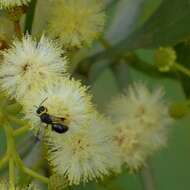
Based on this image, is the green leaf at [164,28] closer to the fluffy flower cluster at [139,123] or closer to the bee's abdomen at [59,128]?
the fluffy flower cluster at [139,123]

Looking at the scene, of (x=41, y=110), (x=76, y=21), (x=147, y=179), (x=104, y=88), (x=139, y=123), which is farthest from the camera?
(x=104, y=88)

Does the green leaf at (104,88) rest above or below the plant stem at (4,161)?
above

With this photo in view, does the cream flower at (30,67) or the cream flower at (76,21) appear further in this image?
the cream flower at (76,21)

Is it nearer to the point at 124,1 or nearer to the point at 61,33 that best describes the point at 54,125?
the point at 61,33

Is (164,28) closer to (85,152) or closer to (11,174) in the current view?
(85,152)

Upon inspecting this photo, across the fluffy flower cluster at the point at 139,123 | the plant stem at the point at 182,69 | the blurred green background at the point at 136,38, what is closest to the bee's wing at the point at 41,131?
the blurred green background at the point at 136,38

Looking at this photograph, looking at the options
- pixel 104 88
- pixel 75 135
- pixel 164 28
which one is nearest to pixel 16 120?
pixel 75 135

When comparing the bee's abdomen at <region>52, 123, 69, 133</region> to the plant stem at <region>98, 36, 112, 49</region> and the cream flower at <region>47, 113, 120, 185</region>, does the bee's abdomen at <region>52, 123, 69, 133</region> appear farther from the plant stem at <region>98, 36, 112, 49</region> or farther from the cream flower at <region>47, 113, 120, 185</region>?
the plant stem at <region>98, 36, 112, 49</region>
